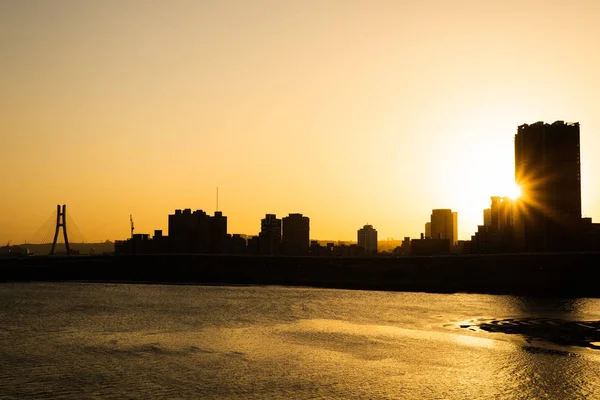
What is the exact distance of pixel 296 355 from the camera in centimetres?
5609

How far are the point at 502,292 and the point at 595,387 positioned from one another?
12957cm

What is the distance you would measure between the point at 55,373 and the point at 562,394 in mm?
35165

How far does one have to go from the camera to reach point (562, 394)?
4103cm

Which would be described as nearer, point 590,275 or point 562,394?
point 562,394

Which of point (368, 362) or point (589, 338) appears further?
point (589, 338)

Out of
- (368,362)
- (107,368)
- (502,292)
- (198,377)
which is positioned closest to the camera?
(198,377)

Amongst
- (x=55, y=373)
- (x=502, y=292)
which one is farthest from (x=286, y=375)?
(x=502, y=292)

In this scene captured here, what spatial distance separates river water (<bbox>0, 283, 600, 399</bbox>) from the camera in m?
42.2

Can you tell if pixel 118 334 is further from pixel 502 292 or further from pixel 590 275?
pixel 590 275

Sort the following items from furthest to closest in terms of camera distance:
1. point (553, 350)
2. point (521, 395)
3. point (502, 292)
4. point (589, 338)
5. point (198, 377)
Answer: point (502, 292) < point (589, 338) < point (553, 350) < point (198, 377) < point (521, 395)

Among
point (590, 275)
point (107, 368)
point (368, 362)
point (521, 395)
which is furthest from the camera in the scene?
point (590, 275)

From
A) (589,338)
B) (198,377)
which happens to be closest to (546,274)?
(589,338)

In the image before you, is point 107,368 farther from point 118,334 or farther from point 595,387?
point 595,387

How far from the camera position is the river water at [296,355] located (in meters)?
42.2
